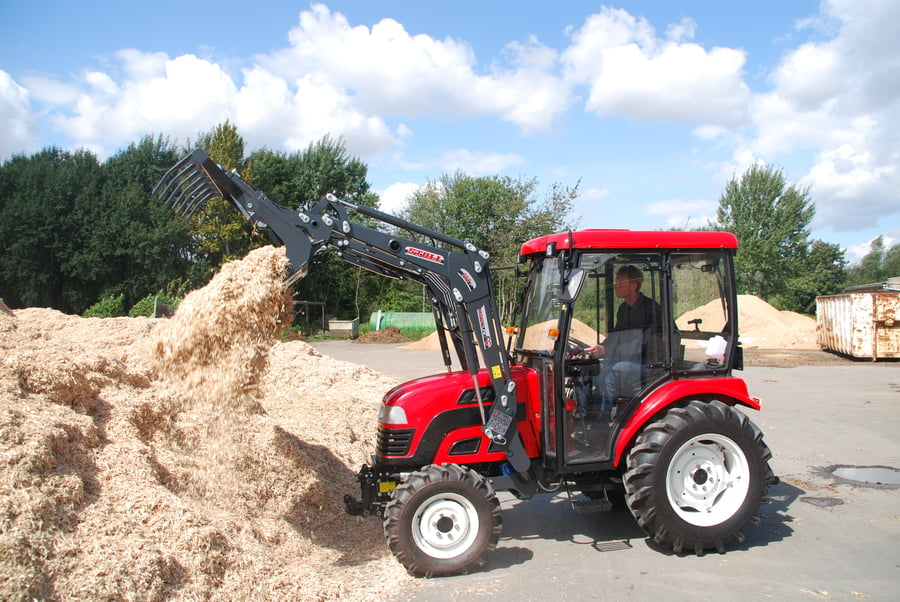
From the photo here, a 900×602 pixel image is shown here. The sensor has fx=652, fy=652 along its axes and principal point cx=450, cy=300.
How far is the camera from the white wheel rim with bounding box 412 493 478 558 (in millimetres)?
4379

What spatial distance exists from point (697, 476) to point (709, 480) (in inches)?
4.5

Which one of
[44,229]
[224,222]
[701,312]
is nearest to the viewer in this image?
[701,312]

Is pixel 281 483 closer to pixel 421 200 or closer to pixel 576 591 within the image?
pixel 576 591

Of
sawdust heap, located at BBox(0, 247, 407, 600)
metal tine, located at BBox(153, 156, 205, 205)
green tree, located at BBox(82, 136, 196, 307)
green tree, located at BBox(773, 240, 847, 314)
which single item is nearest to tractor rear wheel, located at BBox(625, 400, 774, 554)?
sawdust heap, located at BBox(0, 247, 407, 600)

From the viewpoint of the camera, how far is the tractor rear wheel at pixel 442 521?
4.29m

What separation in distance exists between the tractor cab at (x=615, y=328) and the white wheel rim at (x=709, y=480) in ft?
1.63

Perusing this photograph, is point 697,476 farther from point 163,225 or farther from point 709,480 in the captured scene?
point 163,225

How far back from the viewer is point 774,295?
44.2m

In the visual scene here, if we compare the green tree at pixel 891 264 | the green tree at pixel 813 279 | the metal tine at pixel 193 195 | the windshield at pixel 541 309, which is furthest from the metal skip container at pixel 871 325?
the green tree at pixel 891 264

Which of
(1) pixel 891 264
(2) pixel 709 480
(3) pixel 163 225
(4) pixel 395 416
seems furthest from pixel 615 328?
(1) pixel 891 264

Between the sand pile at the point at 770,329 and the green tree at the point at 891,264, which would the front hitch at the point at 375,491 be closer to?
the sand pile at the point at 770,329

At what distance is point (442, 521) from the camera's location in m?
4.43

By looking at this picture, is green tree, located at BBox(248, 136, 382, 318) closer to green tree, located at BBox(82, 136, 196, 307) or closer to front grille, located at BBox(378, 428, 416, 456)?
green tree, located at BBox(82, 136, 196, 307)

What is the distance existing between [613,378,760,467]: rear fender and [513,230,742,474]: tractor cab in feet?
0.06
